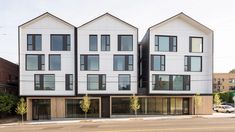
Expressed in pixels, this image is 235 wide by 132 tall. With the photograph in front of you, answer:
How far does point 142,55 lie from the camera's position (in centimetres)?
4638

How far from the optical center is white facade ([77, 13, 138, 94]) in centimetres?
4066

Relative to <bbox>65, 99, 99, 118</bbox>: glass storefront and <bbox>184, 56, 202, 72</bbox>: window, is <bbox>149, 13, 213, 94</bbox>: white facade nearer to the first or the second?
<bbox>184, 56, 202, 72</bbox>: window

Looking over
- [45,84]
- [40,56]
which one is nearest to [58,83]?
[45,84]

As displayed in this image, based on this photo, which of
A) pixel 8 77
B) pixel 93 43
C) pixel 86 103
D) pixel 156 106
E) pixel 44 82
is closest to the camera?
pixel 86 103

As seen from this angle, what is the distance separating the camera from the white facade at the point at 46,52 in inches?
1582

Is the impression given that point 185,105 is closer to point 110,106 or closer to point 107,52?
point 110,106

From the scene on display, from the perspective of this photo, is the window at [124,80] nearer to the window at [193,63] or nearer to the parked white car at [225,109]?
the window at [193,63]

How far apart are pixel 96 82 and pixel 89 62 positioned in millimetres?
3113

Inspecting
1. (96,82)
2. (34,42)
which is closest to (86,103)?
(96,82)

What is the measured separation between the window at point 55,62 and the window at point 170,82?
14.1 m

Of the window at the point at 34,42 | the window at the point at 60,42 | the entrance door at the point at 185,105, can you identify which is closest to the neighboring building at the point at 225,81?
the entrance door at the point at 185,105

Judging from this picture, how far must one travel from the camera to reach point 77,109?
136 feet

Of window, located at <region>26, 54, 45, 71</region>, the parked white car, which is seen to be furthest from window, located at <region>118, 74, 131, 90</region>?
the parked white car

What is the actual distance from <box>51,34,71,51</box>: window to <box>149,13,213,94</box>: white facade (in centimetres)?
1225
